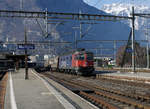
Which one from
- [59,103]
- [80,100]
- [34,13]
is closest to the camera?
[59,103]

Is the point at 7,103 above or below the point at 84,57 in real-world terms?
below

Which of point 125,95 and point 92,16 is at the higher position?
point 92,16

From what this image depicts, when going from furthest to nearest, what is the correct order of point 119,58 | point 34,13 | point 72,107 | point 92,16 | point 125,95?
point 119,58, point 92,16, point 34,13, point 125,95, point 72,107

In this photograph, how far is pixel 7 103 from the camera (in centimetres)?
1162

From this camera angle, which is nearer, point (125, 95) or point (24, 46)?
point (125, 95)

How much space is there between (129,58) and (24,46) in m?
65.0

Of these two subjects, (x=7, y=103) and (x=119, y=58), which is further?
(x=119, y=58)

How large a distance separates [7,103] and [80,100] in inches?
122

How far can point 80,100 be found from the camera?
481 inches

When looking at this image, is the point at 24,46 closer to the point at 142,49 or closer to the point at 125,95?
the point at 125,95

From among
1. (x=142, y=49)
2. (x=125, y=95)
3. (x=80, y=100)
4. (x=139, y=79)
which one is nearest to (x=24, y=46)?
(x=139, y=79)

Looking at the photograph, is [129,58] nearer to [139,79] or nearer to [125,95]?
[139,79]

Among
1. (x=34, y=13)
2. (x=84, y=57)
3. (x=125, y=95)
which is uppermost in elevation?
(x=34, y=13)

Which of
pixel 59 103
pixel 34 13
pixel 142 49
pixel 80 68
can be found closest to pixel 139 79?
pixel 80 68
